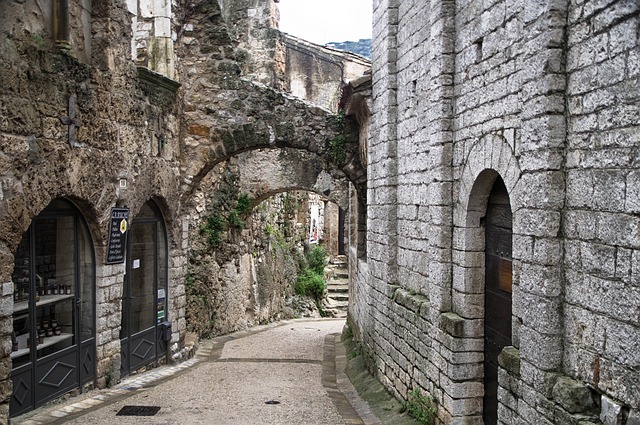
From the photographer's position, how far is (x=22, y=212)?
605 cm

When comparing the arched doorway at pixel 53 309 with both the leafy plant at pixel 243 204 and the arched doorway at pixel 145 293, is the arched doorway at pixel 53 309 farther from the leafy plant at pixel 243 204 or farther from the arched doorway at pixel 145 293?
the leafy plant at pixel 243 204

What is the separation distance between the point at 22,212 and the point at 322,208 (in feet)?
66.6

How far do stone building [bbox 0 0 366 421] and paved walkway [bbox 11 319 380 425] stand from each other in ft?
0.88

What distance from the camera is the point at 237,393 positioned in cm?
821

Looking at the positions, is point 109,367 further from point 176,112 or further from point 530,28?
point 530,28

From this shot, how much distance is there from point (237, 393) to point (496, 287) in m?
4.00

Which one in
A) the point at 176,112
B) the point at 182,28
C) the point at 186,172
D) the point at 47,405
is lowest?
the point at 47,405

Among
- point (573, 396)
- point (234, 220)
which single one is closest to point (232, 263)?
point (234, 220)

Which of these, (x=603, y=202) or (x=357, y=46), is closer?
(x=603, y=202)

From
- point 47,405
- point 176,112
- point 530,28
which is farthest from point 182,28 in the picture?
point 530,28

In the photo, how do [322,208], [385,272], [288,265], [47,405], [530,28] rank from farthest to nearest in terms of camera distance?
[322,208]
[288,265]
[385,272]
[47,405]
[530,28]

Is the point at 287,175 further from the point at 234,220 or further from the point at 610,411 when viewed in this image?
the point at 610,411

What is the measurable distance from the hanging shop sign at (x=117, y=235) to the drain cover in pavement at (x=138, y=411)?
1.67 m

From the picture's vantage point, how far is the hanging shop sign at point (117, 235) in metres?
7.82
